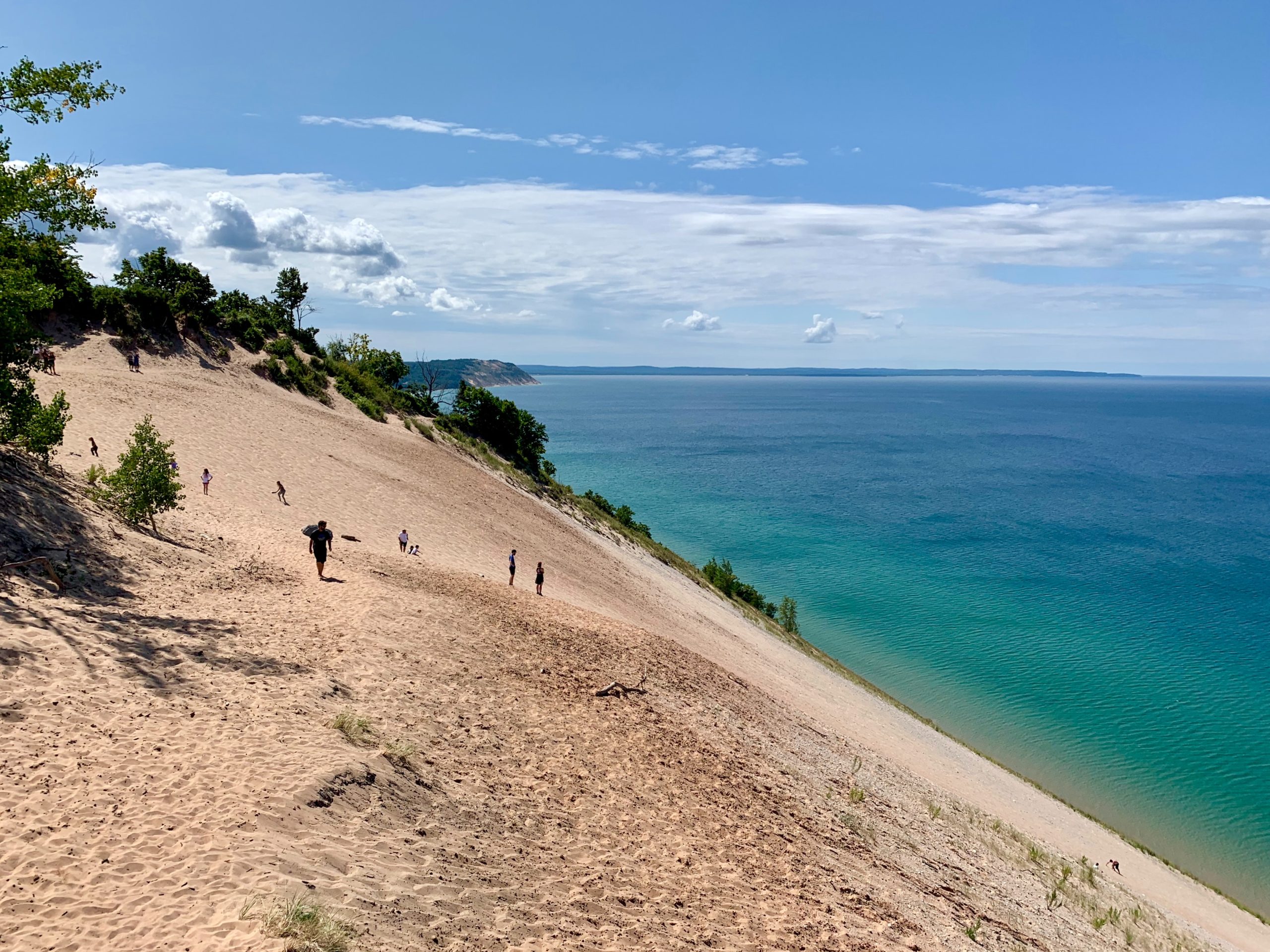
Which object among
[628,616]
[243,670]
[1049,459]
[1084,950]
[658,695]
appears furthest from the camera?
[1049,459]

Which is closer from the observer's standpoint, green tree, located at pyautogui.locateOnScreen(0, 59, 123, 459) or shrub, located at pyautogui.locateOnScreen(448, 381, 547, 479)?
green tree, located at pyautogui.locateOnScreen(0, 59, 123, 459)

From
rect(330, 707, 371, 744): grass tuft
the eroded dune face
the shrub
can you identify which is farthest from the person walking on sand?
the shrub

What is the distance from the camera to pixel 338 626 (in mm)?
16406

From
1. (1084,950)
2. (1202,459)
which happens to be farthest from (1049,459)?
(1084,950)

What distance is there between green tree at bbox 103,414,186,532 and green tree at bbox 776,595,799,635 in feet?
106

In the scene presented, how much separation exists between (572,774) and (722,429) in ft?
533

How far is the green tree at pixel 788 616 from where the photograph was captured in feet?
144

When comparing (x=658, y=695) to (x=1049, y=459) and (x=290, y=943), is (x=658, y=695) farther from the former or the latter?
(x=1049, y=459)

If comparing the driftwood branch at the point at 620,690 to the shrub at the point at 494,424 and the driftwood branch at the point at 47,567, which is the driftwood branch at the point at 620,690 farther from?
the shrub at the point at 494,424

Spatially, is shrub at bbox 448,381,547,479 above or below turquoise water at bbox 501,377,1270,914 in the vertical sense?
above

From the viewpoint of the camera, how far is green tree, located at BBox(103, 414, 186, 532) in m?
18.6

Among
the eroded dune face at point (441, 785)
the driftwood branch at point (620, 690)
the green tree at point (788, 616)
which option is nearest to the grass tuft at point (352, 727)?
the eroded dune face at point (441, 785)

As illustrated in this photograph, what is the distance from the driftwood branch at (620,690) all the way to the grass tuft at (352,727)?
6.12 meters

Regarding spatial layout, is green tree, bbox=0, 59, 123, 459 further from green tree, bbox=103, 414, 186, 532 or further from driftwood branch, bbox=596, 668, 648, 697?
driftwood branch, bbox=596, 668, 648, 697
